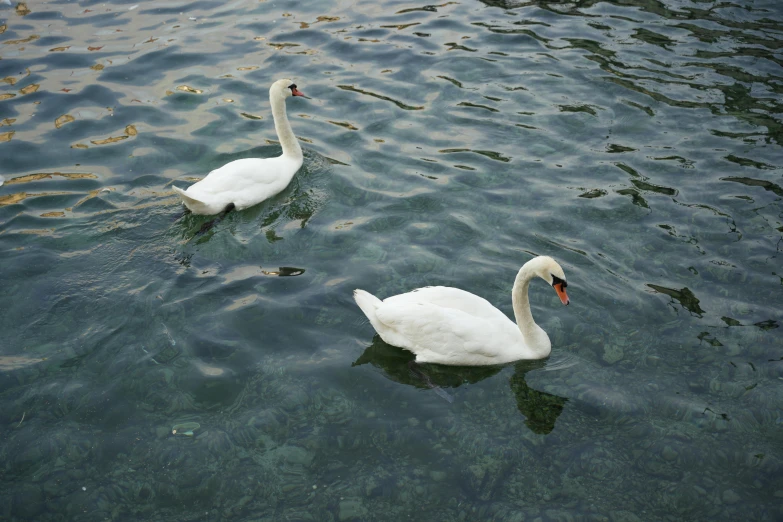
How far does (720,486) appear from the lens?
5.79 metres

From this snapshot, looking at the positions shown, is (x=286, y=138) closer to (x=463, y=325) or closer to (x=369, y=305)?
(x=369, y=305)

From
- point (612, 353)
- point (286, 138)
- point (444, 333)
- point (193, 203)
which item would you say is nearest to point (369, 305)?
point (444, 333)

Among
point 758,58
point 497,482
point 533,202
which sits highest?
point 758,58

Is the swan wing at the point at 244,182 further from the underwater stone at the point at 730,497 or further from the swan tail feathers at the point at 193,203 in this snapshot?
the underwater stone at the point at 730,497

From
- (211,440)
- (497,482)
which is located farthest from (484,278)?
(211,440)

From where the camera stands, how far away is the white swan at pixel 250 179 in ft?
28.6

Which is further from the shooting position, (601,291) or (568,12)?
(568,12)

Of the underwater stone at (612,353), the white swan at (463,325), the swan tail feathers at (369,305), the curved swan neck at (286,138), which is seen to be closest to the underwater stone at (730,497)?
the underwater stone at (612,353)

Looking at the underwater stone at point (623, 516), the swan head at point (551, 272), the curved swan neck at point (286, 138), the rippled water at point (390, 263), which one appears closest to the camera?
the underwater stone at point (623, 516)

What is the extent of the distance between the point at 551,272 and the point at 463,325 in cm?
94

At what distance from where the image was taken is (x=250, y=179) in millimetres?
9109

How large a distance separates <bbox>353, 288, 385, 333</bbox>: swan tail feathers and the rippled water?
0.32 metres

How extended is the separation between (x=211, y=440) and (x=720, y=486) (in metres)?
4.08

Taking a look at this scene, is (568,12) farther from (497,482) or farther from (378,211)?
(497,482)
